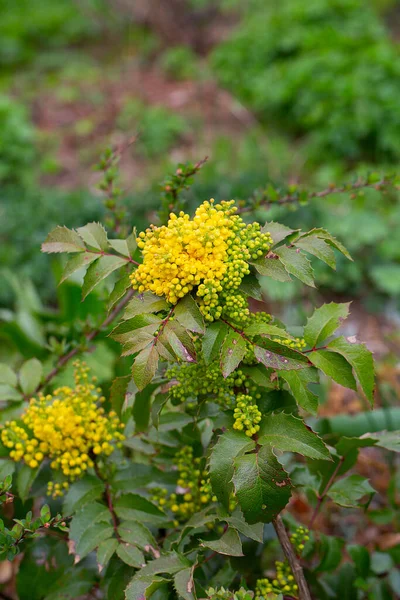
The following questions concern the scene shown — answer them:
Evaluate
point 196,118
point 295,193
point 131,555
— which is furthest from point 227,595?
point 196,118

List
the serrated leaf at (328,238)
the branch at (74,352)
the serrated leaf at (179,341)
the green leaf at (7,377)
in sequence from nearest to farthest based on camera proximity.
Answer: the serrated leaf at (179,341) → the serrated leaf at (328,238) → the green leaf at (7,377) → the branch at (74,352)

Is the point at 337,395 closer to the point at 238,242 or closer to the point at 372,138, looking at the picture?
the point at 238,242

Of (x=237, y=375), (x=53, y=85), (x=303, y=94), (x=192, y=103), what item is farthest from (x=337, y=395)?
(x=53, y=85)

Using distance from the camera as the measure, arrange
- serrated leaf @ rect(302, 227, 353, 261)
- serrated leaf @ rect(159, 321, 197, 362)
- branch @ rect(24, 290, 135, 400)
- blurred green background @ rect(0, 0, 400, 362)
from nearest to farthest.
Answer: serrated leaf @ rect(159, 321, 197, 362) → serrated leaf @ rect(302, 227, 353, 261) → branch @ rect(24, 290, 135, 400) → blurred green background @ rect(0, 0, 400, 362)

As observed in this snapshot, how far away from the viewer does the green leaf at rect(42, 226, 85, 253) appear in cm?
107

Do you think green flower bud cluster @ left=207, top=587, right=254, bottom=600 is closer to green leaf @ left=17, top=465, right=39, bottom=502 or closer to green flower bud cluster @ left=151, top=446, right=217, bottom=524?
green flower bud cluster @ left=151, top=446, right=217, bottom=524

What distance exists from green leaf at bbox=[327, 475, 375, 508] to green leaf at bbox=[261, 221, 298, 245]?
21.2 inches

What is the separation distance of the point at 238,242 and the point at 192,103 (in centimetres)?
445

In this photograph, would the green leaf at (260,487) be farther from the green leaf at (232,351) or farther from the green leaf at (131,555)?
the green leaf at (131,555)

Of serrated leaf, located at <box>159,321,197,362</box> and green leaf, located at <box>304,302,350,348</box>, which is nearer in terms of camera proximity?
serrated leaf, located at <box>159,321,197,362</box>


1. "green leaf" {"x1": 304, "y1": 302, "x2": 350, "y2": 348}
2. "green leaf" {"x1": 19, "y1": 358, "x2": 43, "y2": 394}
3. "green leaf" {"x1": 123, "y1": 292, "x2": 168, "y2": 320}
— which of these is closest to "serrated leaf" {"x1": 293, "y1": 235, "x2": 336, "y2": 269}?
"green leaf" {"x1": 304, "y1": 302, "x2": 350, "y2": 348}

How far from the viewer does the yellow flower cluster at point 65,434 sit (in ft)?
3.57

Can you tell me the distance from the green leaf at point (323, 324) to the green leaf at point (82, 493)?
503mm

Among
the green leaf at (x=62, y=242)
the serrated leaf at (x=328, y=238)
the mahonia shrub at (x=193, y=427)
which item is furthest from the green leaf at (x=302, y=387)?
the green leaf at (x=62, y=242)
